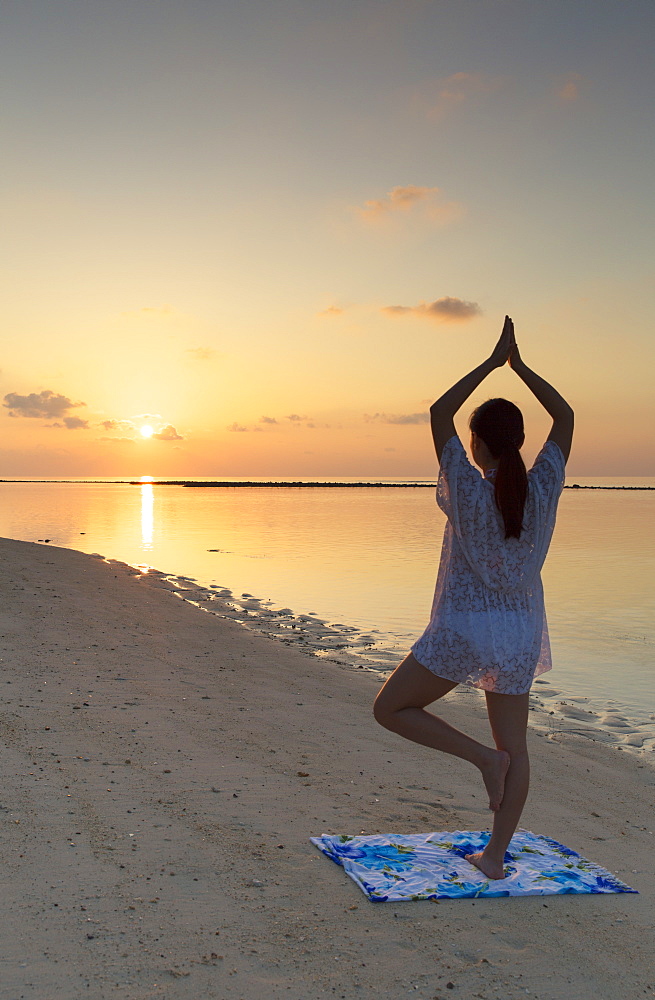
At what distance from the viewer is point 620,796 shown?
5.84 meters

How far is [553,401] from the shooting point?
4.05 meters

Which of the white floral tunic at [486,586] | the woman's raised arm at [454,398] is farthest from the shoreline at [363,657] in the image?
the woman's raised arm at [454,398]

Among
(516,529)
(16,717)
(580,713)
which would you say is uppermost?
(516,529)

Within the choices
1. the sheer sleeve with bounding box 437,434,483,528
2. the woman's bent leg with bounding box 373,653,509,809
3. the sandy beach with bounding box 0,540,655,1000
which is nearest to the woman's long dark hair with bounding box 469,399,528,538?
the sheer sleeve with bounding box 437,434,483,528

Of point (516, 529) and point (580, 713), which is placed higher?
point (516, 529)

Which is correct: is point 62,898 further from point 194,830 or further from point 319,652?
point 319,652

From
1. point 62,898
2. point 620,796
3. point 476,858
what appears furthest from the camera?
point 620,796

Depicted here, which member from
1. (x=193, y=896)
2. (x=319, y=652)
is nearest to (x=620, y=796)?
(x=193, y=896)

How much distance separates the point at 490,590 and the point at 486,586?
0.03 metres

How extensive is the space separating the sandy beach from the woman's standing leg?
305 mm

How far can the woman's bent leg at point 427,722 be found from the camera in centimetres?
388

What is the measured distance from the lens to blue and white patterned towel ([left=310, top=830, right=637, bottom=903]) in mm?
3936

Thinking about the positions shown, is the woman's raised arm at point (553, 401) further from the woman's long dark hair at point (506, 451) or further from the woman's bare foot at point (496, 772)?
the woman's bare foot at point (496, 772)

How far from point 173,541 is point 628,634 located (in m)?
19.9
